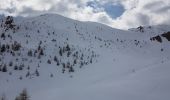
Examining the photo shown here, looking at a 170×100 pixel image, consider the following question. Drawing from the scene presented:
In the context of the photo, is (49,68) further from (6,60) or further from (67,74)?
(6,60)

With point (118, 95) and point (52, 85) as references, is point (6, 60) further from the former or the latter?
point (118, 95)

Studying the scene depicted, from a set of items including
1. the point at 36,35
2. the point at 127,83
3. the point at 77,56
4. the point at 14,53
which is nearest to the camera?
the point at 127,83

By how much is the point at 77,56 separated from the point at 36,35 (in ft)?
24.4

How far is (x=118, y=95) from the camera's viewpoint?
12.1m

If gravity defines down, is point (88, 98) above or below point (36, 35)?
below

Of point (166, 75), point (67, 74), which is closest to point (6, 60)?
point (67, 74)

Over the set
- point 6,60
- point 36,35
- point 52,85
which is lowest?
point 52,85

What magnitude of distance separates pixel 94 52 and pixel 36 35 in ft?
21.4

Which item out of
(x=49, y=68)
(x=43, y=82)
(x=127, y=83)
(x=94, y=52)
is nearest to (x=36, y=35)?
(x=94, y=52)

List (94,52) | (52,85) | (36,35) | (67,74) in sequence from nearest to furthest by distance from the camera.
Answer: (52,85) → (67,74) → (94,52) → (36,35)

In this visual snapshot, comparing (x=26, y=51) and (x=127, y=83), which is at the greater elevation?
(x=26, y=51)

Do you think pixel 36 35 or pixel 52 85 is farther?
pixel 36 35

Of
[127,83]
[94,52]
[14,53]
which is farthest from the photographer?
[94,52]

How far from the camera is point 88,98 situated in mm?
12008
